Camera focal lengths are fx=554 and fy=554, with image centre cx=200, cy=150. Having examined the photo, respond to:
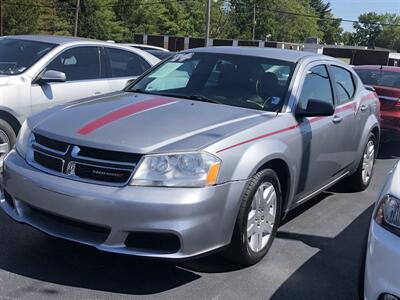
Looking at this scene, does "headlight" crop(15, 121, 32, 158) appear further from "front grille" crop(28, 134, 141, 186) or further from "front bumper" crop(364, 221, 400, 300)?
"front bumper" crop(364, 221, 400, 300)

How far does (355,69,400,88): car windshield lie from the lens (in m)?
9.27

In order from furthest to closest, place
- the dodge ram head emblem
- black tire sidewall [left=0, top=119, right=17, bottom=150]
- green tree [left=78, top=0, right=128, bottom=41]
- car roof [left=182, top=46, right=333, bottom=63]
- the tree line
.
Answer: green tree [left=78, top=0, right=128, bottom=41], the tree line, black tire sidewall [left=0, top=119, right=17, bottom=150], car roof [left=182, top=46, right=333, bottom=63], the dodge ram head emblem

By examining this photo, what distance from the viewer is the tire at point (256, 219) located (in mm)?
3762

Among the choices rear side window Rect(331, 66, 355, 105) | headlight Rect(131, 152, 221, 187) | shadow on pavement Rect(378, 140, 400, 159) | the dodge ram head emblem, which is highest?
rear side window Rect(331, 66, 355, 105)

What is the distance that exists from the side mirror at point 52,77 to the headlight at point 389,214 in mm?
4204

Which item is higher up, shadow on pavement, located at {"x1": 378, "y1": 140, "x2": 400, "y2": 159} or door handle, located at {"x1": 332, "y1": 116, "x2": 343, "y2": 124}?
door handle, located at {"x1": 332, "y1": 116, "x2": 343, "y2": 124}

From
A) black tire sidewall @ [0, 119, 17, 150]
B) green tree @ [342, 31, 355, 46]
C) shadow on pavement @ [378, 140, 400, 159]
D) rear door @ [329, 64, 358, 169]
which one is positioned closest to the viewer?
rear door @ [329, 64, 358, 169]

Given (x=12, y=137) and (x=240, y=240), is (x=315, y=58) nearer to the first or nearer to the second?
(x=240, y=240)

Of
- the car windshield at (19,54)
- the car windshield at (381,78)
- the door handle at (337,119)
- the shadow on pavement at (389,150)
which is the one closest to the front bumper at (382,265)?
the door handle at (337,119)

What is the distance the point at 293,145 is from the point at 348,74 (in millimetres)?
2083

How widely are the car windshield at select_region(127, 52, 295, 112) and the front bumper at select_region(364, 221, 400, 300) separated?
182 centimetres

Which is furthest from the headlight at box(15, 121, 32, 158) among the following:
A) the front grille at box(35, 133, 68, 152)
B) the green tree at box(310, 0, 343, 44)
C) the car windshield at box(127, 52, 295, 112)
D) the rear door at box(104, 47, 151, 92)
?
the green tree at box(310, 0, 343, 44)

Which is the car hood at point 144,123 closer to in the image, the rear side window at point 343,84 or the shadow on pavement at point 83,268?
the shadow on pavement at point 83,268

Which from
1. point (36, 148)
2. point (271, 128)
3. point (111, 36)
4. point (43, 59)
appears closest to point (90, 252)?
point (36, 148)
